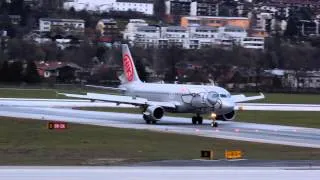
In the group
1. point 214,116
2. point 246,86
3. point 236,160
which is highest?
point 236,160

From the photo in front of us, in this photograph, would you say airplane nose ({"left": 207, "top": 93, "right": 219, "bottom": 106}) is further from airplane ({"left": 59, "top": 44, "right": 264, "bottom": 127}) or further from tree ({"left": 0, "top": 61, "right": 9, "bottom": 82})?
tree ({"left": 0, "top": 61, "right": 9, "bottom": 82})

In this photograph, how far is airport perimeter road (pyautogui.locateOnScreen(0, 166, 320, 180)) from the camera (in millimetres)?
21330

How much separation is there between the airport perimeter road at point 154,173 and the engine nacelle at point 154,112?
3155cm

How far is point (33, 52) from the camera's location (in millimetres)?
184125

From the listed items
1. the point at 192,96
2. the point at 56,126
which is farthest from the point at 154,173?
the point at 192,96

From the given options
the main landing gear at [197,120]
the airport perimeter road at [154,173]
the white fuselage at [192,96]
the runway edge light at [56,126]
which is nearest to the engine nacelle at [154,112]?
the white fuselage at [192,96]

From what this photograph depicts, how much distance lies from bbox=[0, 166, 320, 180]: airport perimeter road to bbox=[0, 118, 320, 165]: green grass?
2.79 meters

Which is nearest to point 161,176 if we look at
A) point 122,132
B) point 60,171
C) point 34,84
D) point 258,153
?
point 60,171

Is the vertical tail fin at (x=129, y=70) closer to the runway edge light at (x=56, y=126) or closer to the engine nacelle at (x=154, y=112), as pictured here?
the engine nacelle at (x=154, y=112)

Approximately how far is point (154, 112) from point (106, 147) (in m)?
21.7

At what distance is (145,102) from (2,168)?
114 feet

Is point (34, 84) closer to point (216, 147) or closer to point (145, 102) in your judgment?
point (145, 102)

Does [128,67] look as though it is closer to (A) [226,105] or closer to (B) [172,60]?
(A) [226,105]

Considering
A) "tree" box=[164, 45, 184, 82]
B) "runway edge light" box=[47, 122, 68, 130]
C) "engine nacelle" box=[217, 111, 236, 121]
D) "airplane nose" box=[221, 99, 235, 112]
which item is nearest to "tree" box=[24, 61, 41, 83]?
"tree" box=[164, 45, 184, 82]
